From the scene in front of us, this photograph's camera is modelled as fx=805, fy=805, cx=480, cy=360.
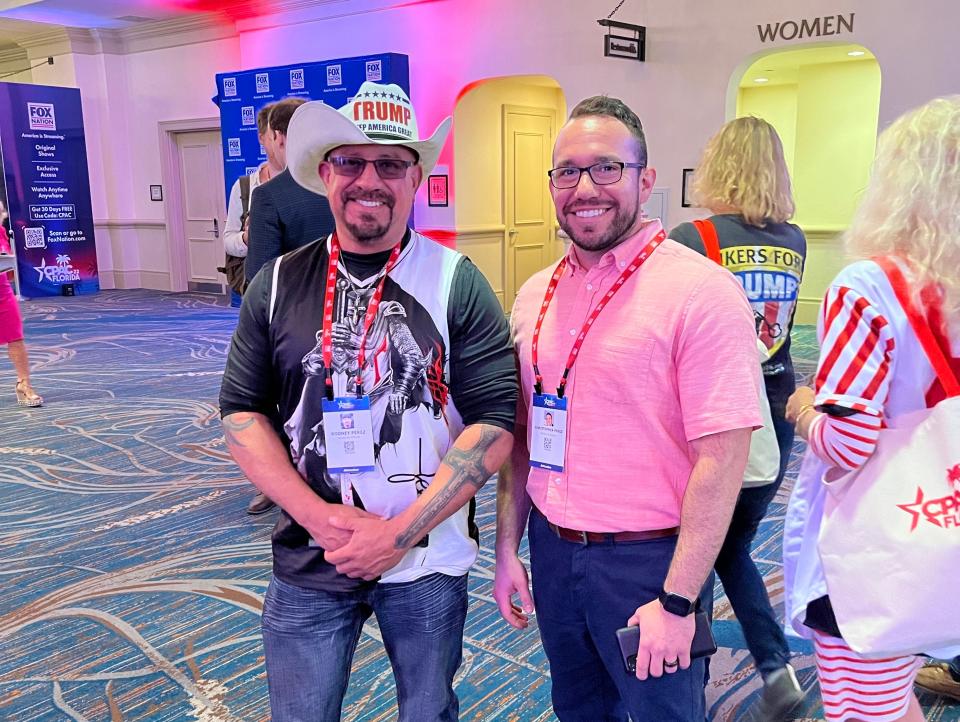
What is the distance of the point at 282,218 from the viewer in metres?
2.87

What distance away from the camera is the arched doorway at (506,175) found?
29.5ft

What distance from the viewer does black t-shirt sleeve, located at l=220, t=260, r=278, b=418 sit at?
4.81 feet

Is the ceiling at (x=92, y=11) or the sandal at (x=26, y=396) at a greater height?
the ceiling at (x=92, y=11)

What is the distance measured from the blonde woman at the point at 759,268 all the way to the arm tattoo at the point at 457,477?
853mm

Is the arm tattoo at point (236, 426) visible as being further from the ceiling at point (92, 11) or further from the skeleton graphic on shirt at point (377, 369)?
the ceiling at point (92, 11)

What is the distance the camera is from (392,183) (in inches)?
56.9

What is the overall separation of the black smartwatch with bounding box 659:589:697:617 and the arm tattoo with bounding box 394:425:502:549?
0.36 m

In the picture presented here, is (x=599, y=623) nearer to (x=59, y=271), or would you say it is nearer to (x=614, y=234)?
(x=614, y=234)

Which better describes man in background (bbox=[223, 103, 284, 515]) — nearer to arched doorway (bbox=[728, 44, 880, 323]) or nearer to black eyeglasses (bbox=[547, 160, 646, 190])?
black eyeglasses (bbox=[547, 160, 646, 190])

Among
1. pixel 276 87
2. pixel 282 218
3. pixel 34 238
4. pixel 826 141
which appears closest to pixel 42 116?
pixel 34 238

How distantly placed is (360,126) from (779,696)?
5.61 ft

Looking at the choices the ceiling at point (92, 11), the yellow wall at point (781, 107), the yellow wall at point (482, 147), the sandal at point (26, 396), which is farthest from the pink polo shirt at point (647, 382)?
the ceiling at point (92, 11)

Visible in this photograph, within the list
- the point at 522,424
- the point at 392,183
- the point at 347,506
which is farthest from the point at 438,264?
the point at 347,506

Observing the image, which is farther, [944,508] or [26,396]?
[26,396]
